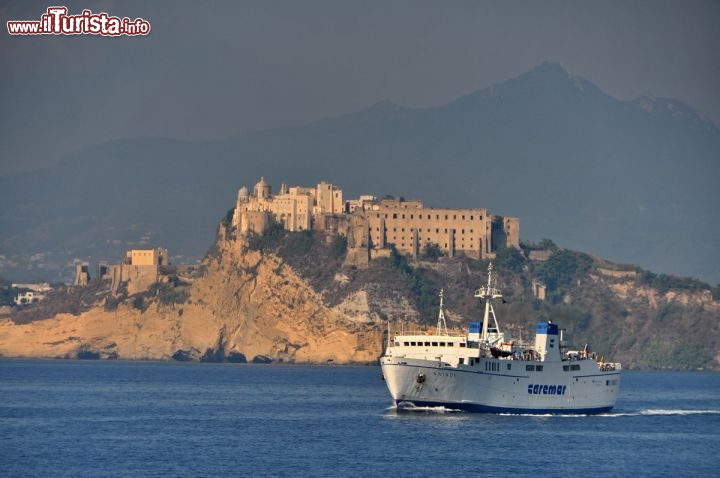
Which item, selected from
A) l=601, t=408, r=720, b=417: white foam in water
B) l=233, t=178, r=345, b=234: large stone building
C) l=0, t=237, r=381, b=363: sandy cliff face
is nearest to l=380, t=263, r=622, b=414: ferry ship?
l=601, t=408, r=720, b=417: white foam in water

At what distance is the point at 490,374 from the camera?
83375 mm

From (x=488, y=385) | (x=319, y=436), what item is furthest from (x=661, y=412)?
(x=319, y=436)

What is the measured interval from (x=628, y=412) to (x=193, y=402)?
26180 millimetres

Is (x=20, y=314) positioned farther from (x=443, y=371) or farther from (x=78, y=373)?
(x=443, y=371)

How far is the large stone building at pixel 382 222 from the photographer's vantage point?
16638cm

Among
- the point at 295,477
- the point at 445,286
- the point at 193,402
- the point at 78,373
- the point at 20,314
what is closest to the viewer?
the point at 295,477

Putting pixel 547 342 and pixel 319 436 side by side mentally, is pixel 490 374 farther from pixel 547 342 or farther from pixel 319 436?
pixel 319 436

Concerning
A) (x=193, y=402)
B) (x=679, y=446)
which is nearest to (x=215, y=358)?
(x=193, y=402)

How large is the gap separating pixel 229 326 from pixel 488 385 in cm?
8915

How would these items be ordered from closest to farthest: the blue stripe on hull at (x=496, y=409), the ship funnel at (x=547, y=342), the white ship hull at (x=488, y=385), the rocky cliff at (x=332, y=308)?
the white ship hull at (x=488, y=385), the blue stripe on hull at (x=496, y=409), the ship funnel at (x=547, y=342), the rocky cliff at (x=332, y=308)

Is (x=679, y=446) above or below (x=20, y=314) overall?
below

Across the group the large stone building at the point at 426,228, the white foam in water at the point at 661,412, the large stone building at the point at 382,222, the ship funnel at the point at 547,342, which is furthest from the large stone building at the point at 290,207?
the ship funnel at the point at 547,342

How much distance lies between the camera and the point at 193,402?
322 feet

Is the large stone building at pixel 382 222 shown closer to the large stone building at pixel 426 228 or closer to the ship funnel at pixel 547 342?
the large stone building at pixel 426 228
